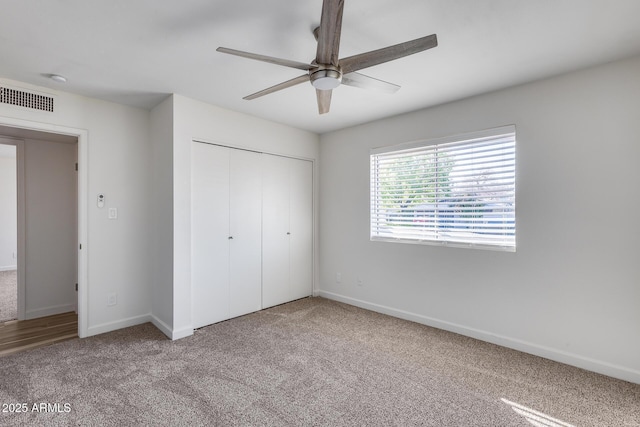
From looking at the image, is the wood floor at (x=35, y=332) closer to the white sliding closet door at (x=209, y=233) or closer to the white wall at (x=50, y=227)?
the white wall at (x=50, y=227)

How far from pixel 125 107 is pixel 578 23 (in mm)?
4039

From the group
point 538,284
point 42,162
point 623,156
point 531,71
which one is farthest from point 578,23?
point 42,162

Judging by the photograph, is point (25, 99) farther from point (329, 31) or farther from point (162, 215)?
point (329, 31)

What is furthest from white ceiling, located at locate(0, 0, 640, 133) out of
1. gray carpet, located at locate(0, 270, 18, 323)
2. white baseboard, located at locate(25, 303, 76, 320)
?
gray carpet, located at locate(0, 270, 18, 323)

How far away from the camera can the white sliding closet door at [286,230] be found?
4.02 meters

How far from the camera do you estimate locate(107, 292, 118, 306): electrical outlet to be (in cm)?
326

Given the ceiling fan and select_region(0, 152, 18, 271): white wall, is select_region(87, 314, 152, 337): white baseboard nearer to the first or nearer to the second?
the ceiling fan

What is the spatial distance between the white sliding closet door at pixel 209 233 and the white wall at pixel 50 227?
1966 mm

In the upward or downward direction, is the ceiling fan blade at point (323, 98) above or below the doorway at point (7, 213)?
above

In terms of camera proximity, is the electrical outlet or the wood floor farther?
the electrical outlet

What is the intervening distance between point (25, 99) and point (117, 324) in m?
2.34

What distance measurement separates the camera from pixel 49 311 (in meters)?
3.79

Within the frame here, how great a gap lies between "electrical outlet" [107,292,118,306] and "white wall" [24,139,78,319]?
3.85ft

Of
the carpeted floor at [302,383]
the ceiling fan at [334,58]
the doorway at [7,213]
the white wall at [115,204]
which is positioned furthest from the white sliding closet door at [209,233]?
the doorway at [7,213]
